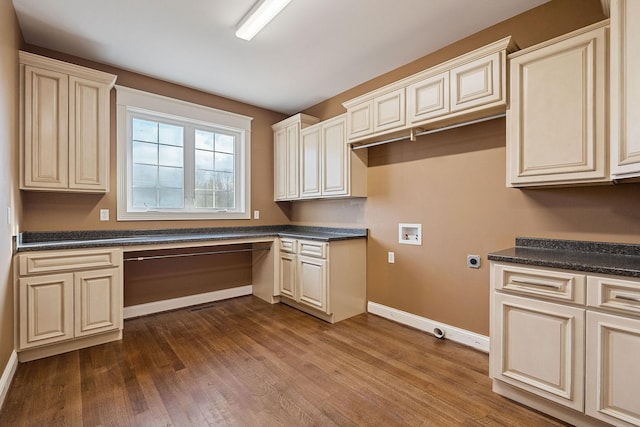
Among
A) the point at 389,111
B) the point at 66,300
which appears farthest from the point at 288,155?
the point at 66,300

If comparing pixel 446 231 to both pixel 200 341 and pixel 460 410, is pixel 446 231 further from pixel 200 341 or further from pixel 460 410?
pixel 200 341

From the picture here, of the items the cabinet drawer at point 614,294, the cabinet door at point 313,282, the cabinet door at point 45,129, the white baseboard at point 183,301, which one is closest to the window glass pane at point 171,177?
A: the cabinet door at point 45,129

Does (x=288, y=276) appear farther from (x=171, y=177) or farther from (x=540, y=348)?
(x=540, y=348)

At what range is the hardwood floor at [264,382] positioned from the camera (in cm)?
169

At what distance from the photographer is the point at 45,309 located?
232cm

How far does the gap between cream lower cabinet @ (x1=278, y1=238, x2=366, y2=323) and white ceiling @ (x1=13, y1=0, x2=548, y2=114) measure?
1861 millimetres

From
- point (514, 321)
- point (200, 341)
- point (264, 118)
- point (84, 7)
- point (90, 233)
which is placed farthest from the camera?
point (264, 118)

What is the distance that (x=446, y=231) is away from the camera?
2715 millimetres

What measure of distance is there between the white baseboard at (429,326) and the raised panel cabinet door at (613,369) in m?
0.93

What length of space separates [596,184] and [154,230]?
3.92m

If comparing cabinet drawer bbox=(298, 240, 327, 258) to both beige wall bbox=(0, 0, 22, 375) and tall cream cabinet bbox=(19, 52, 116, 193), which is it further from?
beige wall bbox=(0, 0, 22, 375)

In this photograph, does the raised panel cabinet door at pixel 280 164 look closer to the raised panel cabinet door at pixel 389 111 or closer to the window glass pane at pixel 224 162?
the window glass pane at pixel 224 162

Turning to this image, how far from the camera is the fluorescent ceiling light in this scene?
2.05 meters

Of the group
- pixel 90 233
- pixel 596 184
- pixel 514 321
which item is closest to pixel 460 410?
pixel 514 321
